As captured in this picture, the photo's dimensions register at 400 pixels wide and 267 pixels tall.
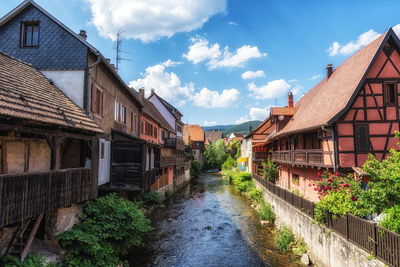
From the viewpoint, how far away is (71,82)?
33.0ft

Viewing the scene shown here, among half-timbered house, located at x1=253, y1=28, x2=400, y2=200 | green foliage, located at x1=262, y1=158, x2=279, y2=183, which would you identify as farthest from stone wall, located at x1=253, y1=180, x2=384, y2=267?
green foliage, located at x1=262, y1=158, x2=279, y2=183

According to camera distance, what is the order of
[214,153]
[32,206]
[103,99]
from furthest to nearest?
[214,153] < [103,99] < [32,206]

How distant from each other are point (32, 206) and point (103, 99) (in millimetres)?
6492

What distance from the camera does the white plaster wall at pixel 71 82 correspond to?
9992mm

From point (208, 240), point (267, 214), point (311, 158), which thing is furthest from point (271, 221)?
point (311, 158)

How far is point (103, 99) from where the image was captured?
39.0ft

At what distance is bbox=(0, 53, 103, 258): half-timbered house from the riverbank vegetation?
990 centimetres

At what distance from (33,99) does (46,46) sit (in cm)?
442

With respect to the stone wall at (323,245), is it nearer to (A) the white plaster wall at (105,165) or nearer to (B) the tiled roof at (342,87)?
(B) the tiled roof at (342,87)

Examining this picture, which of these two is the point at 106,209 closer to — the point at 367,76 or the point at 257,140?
the point at 367,76

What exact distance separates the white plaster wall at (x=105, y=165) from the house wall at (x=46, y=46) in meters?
3.74

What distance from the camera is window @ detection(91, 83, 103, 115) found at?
1065 centimetres

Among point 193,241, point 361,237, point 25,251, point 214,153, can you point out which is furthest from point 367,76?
point 214,153

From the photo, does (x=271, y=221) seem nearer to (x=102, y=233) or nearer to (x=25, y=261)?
(x=102, y=233)
